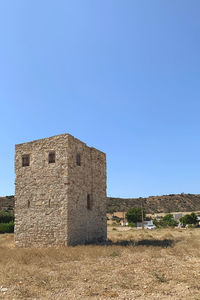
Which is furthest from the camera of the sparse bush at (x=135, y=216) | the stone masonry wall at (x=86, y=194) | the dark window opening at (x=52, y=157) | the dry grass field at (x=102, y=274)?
the sparse bush at (x=135, y=216)

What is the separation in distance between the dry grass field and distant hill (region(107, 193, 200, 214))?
63.4m

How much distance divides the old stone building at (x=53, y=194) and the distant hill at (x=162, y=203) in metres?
59.2

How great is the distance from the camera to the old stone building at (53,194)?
1619cm

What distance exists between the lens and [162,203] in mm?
89188

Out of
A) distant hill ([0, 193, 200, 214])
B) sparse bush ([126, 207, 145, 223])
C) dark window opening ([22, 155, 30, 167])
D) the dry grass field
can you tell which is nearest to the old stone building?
dark window opening ([22, 155, 30, 167])

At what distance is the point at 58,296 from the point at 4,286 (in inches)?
81.3

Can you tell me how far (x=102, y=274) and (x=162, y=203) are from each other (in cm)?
8335

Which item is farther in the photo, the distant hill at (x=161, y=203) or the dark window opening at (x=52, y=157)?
the distant hill at (x=161, y=203)

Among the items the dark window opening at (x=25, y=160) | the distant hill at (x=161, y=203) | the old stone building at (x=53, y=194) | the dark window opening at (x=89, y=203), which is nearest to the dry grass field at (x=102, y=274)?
the old stone building at (x=53, y=194)

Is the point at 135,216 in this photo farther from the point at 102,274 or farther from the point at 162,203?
the point at 162,203

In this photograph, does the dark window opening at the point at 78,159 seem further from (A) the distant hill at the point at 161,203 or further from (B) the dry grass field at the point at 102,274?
(A) the distant hill at the point at 161,203

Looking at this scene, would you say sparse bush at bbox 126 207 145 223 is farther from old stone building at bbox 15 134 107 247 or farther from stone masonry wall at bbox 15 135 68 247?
stone masonry wall at bbox 15 135 68 247

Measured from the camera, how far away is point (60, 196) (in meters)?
16.3

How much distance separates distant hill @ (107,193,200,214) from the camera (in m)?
81.1
